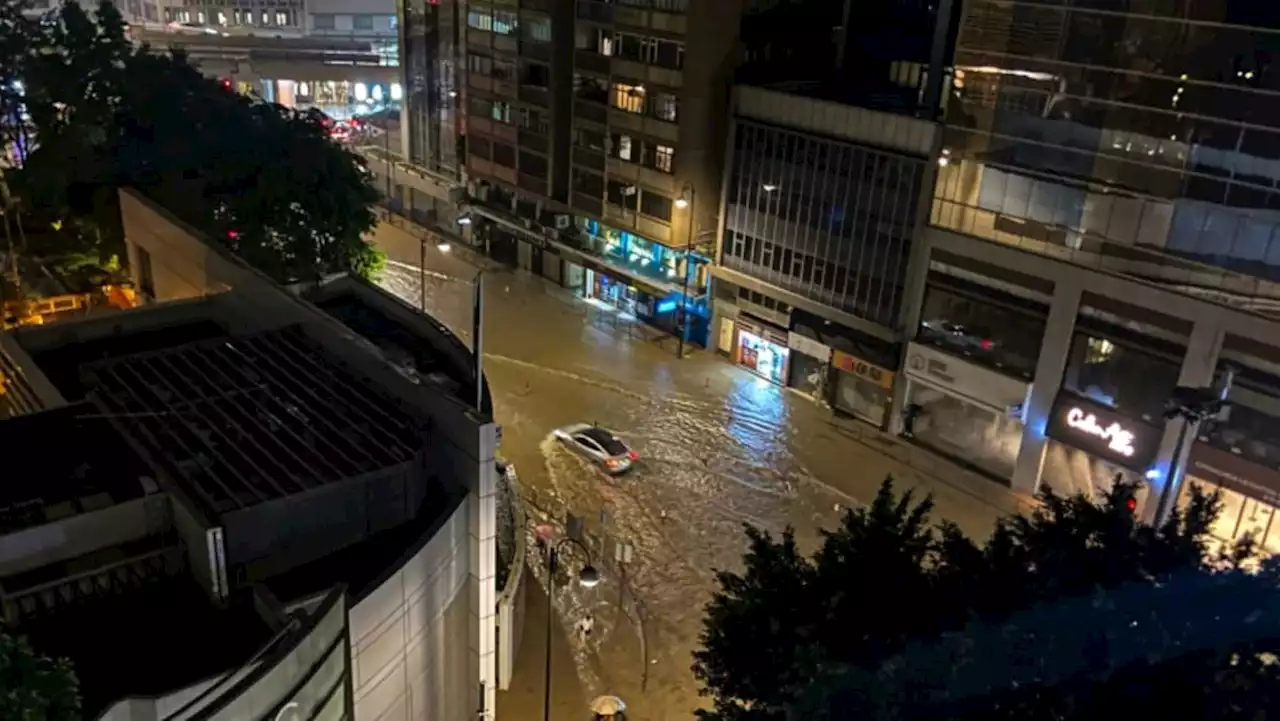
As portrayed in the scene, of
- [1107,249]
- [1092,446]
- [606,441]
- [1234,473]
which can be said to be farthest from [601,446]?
[1234,473]

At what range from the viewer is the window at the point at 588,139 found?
43250mm

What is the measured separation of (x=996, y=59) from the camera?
30.4 m

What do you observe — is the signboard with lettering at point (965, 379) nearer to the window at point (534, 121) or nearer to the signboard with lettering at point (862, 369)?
the signboard with lettering at point (862, 369)

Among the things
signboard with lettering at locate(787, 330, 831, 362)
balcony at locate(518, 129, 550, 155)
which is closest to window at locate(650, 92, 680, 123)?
balcony at locate(518, 129, 550, 155)

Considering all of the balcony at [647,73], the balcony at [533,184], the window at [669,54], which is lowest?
the balcony at [533,184]

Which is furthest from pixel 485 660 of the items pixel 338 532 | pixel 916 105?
pixel 916 105

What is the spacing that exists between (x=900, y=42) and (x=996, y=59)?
11.0 meters

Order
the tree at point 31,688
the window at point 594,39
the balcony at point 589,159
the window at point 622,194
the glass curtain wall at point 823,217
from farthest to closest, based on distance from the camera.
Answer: the balcony at point 589,159
the window at point 622,194
the window at point 594,39
the glass curtain wall at point 823,217
the tree at point 31,688

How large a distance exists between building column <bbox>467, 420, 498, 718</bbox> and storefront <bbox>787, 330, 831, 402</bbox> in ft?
64.9

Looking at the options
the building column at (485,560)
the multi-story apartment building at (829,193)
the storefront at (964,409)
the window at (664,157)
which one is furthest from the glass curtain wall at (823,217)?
the building column at (485,560)

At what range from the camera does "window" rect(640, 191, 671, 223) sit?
4091cm

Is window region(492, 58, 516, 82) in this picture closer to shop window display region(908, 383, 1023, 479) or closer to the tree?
shop window display region(908, 383, 1023, 479)

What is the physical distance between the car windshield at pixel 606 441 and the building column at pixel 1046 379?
12.5 metres

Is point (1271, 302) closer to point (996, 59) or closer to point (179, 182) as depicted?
point (996, 59)
